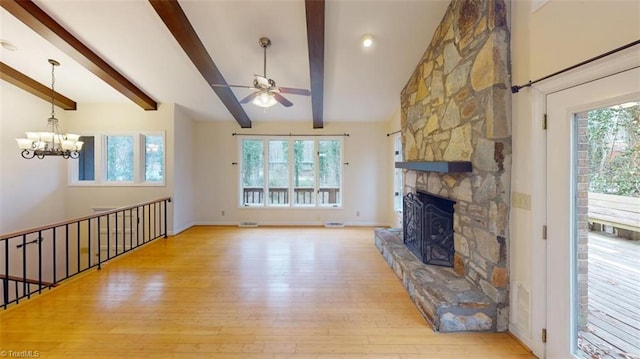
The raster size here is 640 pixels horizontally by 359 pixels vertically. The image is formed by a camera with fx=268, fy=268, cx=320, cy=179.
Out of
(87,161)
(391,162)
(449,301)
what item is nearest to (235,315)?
(449,301)

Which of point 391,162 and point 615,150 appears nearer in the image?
point 615,150

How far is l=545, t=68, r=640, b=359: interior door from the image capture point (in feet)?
6.06

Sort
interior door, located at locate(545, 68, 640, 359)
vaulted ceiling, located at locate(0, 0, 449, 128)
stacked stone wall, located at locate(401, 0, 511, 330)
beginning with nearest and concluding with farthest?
1. interior door, located at locate(545, 68, 640, 359)
2. stacked stone wall, located at locate(401, 0, 511, 330)
3. vaulted ceiling, located at locate(0, 0, 449, 128)

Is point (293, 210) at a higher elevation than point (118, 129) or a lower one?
lower

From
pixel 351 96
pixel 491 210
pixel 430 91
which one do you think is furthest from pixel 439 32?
pixel 491 210

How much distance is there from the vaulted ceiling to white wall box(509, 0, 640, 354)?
1484 mm

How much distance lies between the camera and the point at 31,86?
486 cm

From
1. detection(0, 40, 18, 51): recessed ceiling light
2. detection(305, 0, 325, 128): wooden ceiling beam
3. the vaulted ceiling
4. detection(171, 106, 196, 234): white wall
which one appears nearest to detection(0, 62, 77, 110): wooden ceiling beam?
the vaulted ceiling

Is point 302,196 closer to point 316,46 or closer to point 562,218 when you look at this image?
point 316,46

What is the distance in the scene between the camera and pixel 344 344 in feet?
7.28

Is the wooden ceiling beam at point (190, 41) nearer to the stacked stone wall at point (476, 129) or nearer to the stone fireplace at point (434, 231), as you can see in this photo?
the stacked stone wall at point (476, 129)

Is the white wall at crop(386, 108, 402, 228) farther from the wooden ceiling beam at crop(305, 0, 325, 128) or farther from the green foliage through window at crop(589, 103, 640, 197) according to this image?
the green foliage through window at crop(589, 103, 640, 197)

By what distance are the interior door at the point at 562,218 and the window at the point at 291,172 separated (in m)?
4.93

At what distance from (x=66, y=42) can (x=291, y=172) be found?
14.7ft
